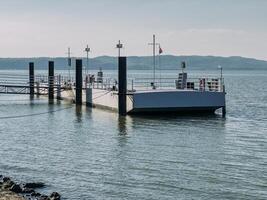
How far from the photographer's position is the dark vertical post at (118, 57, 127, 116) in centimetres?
3838

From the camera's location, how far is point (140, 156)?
947 inches

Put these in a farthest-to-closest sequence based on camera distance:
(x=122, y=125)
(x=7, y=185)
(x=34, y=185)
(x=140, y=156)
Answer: (x=122, y=125) < (x=140, y=156) < (x=34, y=185) < (x=7, y=185)

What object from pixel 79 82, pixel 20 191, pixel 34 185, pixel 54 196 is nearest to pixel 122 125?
pixel 79 82

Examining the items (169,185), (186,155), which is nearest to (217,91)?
(186,155)

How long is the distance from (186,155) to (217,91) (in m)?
16.4

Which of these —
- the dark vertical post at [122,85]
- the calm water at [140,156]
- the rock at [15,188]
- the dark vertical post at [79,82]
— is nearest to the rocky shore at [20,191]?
the rock at [15,188]

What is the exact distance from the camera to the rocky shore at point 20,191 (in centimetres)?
1689

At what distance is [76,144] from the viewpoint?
1087 inches

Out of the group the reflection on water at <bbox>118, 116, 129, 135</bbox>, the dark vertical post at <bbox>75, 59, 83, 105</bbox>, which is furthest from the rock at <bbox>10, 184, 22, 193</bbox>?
the dark vertical post at <bbox>75, 59, 83, 105</bbox>

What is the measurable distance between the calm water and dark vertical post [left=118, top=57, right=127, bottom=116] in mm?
1035

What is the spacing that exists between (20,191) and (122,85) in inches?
838

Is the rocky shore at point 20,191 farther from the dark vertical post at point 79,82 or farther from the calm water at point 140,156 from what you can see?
the dark vertical post at point 79,82

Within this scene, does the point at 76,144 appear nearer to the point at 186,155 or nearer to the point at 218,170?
the point at 186,155

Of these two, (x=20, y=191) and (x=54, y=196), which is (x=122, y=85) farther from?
(x=54, y=196)
